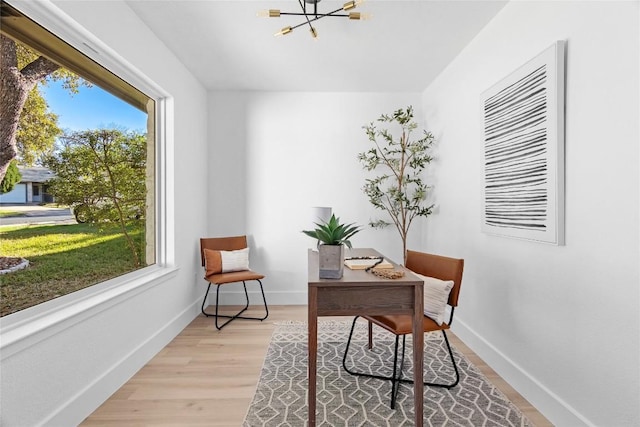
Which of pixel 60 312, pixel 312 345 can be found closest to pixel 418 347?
pixel 312 345

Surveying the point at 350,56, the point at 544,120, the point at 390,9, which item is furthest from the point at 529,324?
the point at 350,56

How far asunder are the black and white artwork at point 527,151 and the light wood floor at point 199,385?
1152mm

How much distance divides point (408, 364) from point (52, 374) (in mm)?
2289

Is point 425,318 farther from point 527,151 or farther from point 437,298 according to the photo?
point 527,151

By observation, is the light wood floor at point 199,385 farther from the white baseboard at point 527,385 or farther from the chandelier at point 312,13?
the chandelier at point 312,13

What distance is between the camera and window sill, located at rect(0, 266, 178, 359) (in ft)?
5.21

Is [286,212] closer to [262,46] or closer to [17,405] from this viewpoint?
[262,46]

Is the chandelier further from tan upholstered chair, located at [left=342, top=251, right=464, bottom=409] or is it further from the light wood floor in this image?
the light wood floor

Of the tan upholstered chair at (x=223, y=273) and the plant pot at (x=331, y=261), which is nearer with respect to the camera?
the plant pot at (x=331, y=261)

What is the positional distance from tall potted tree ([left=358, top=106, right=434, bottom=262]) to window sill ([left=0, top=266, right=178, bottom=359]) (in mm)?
2711

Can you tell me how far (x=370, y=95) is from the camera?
436cm

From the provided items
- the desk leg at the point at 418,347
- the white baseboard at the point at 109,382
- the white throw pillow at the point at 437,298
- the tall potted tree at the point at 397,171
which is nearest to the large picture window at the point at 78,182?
the white baseboard at the point at 109,382

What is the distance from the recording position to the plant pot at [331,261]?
1.85 m

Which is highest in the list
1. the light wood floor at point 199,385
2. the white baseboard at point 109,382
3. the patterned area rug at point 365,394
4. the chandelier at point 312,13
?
the chandelier at point 312,13
